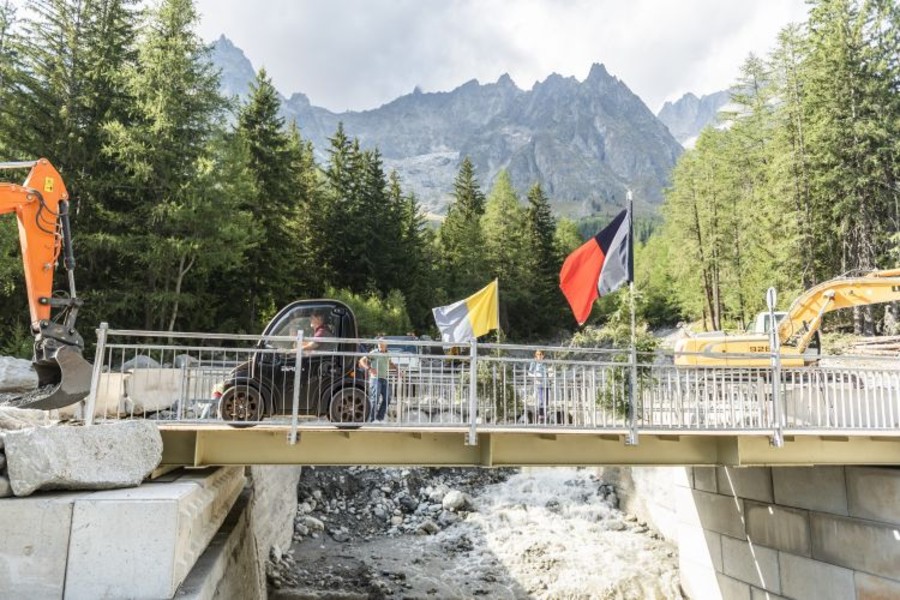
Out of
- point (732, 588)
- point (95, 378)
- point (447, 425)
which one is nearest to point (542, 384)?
point (447, 425)

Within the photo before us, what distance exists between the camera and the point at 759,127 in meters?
38.3

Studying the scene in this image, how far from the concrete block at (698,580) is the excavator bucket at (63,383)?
532 inches

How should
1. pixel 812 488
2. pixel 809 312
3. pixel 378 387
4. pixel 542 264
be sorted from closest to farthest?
pixel 378 387, pixel 812 488, pixel 809 312, pixel 542 264

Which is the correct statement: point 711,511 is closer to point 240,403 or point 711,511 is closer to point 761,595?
point 761,595

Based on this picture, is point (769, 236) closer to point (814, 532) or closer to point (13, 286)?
point (814, 532)

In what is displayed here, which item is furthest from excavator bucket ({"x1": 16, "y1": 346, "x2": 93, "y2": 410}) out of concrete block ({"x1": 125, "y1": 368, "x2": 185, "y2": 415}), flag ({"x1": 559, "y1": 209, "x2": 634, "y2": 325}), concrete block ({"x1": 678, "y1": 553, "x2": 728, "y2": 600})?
concrete block ({"x1": 678, "y1": 553, "x2": 728, "y2": 600})

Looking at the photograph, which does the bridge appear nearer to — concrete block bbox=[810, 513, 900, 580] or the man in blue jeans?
the man in blue jeans

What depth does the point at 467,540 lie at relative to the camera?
18.6m

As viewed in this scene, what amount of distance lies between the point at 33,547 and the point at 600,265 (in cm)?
883

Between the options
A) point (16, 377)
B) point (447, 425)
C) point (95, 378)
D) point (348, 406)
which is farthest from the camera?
point (16, 377)

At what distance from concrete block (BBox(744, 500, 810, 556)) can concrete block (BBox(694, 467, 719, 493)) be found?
3.66ft

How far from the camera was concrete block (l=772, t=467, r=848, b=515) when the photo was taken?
10633 millimetres

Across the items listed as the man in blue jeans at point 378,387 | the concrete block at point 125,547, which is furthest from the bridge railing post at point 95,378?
the man in blue jeans at point 378,387

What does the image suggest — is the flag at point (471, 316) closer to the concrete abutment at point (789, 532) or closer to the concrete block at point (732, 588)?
the concrete abutment at point (789, 532)
